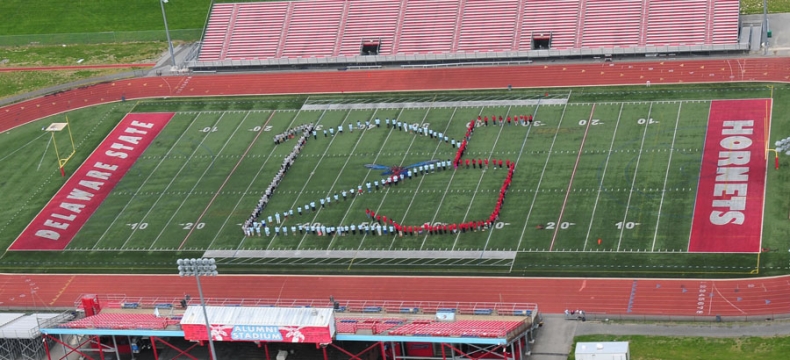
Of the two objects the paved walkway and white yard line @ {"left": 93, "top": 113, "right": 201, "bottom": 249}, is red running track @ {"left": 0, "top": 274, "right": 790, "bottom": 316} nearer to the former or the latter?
the paved walkway

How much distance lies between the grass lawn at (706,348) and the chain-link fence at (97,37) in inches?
2637

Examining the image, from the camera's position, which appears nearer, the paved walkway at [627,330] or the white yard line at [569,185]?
the paved walkway at [627,330]

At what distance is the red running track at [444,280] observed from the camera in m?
88.6

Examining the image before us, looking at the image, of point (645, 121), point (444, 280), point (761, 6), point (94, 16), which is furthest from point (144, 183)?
point (761, 6)

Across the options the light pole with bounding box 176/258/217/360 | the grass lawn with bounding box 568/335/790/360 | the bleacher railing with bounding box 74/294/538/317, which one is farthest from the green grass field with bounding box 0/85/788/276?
the light pole with bounding box 176/258/217/360

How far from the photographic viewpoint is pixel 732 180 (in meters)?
101

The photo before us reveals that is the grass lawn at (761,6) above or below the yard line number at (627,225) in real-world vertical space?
above

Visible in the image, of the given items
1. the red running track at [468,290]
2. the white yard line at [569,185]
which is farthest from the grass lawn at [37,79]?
the white yard line at [569,185]

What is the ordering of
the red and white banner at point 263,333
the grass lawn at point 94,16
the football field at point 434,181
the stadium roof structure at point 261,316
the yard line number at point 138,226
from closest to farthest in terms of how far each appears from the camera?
the red and white banner at point 263,333, the stadium roof structure at point 261,316, the football field at point 434,181, the yard line number at point 138,226, the grass lawn at point 94,16

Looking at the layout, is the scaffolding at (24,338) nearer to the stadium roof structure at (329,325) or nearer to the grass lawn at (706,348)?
the stadium roof structure at (329,325)

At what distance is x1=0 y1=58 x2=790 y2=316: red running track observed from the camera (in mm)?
88562

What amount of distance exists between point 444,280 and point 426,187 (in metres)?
12.9

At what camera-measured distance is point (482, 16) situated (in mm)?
128250

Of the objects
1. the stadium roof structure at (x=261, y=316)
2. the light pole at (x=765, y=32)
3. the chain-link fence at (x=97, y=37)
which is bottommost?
the stadium roof structure at (x=261, y=316)
